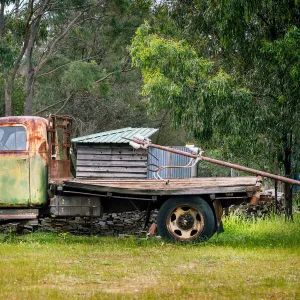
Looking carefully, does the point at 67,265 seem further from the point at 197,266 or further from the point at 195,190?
the point at 195,190

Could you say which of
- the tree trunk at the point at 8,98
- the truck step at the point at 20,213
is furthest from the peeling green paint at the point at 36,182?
the tree trunk at the point at 8,98

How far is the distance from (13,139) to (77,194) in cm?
154

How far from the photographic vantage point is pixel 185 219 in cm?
1179

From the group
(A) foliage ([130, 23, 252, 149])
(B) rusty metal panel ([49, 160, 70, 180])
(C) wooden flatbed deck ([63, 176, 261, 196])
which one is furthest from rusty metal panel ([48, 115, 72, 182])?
(A) foliage ([130, 23, 252, 149])

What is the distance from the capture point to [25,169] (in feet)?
40.3

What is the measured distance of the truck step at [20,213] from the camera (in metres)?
12.3

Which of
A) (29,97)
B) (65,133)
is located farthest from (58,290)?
(29,97)

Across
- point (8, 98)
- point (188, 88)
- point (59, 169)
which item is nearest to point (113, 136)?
point (188, 88)

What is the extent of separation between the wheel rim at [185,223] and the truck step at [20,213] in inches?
97.7

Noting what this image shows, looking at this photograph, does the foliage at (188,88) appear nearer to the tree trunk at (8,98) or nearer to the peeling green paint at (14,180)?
the peeling green paint at (14,180)

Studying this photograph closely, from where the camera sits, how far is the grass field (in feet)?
23.2

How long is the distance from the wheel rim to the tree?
3.42 m

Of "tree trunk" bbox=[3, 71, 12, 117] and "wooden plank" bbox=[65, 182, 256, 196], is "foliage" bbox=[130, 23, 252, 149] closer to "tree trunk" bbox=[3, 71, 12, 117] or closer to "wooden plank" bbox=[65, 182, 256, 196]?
"wooden plank" bbox=[65, 182, 256, 196]

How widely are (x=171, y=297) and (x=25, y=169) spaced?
6153mm
